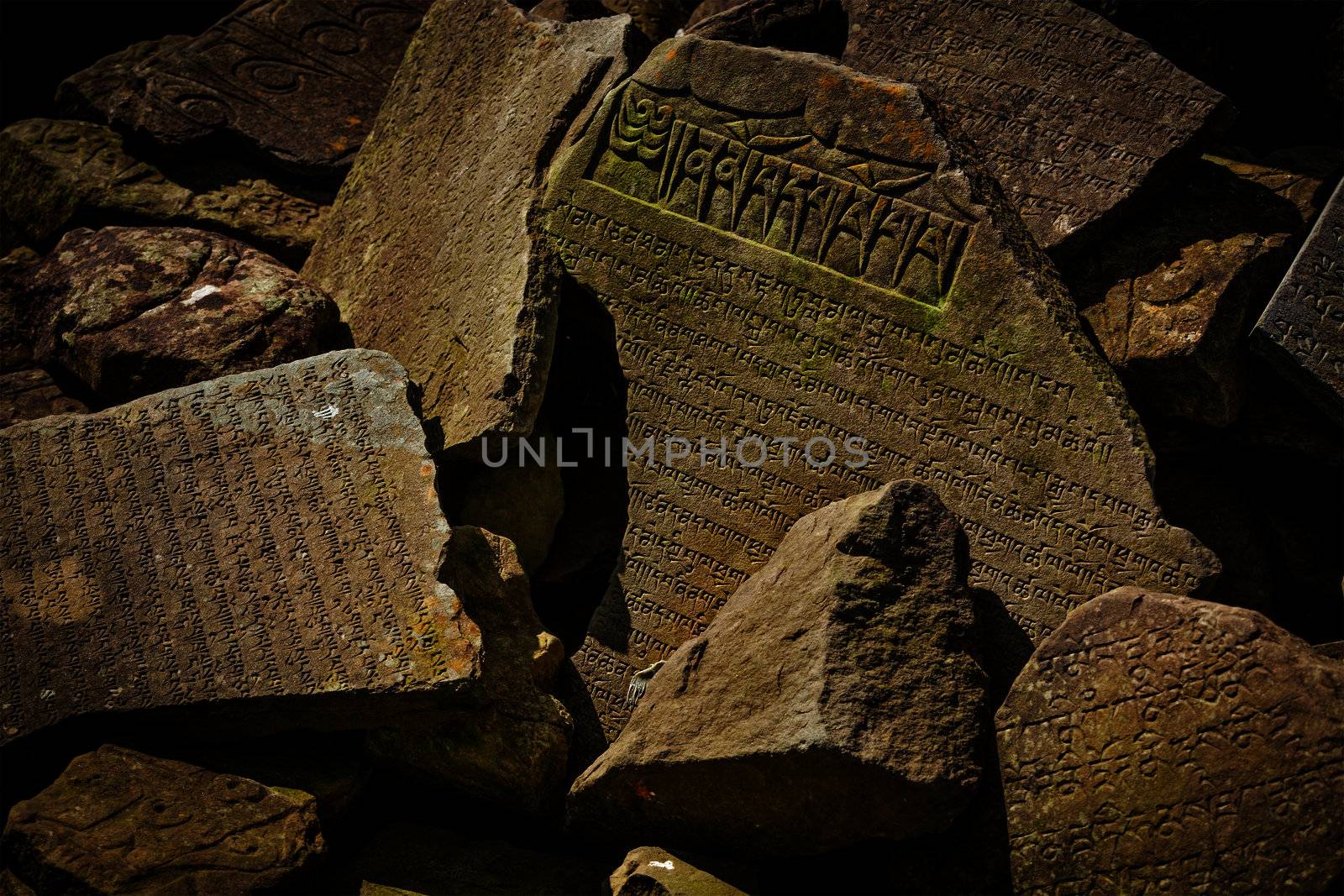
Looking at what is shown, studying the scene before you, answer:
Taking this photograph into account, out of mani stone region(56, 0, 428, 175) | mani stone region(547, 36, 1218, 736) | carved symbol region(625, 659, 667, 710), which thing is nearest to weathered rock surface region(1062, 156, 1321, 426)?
mani stone region(547, 36, 1218, 736)

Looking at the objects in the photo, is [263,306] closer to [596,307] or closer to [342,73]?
[596,307]

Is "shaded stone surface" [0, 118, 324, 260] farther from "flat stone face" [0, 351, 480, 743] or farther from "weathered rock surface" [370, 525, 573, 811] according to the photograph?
"weathered rock surface" [370, 525, 573, 811]

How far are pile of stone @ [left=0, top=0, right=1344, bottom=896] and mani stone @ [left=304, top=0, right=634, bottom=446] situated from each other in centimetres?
2

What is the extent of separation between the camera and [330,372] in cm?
420

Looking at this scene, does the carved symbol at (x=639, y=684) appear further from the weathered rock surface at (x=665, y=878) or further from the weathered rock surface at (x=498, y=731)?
the weathered rock surface at (x=665, y=878)

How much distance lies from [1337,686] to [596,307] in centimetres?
263

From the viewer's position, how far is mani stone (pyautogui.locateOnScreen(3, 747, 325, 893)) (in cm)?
343

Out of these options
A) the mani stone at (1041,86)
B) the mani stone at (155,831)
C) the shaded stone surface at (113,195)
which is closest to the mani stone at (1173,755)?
the mani stone at (1041,86)

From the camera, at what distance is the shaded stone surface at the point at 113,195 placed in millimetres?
5566

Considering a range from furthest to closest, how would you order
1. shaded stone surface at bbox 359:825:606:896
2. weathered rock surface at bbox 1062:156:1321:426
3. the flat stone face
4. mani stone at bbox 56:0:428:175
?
mani stone at bbox 56:0:428:175
weathered rock surface at bbox 1062:156:1321:426
shaded stone surface at bbox 359:825:606:896
the flat stone face

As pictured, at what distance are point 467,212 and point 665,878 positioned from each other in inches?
107

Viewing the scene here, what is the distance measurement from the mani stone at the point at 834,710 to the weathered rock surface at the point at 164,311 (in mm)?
2162

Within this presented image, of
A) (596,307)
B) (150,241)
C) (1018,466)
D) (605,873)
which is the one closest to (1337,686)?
(1018,466)

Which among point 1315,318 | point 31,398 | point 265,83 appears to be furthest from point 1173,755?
point 265,83
